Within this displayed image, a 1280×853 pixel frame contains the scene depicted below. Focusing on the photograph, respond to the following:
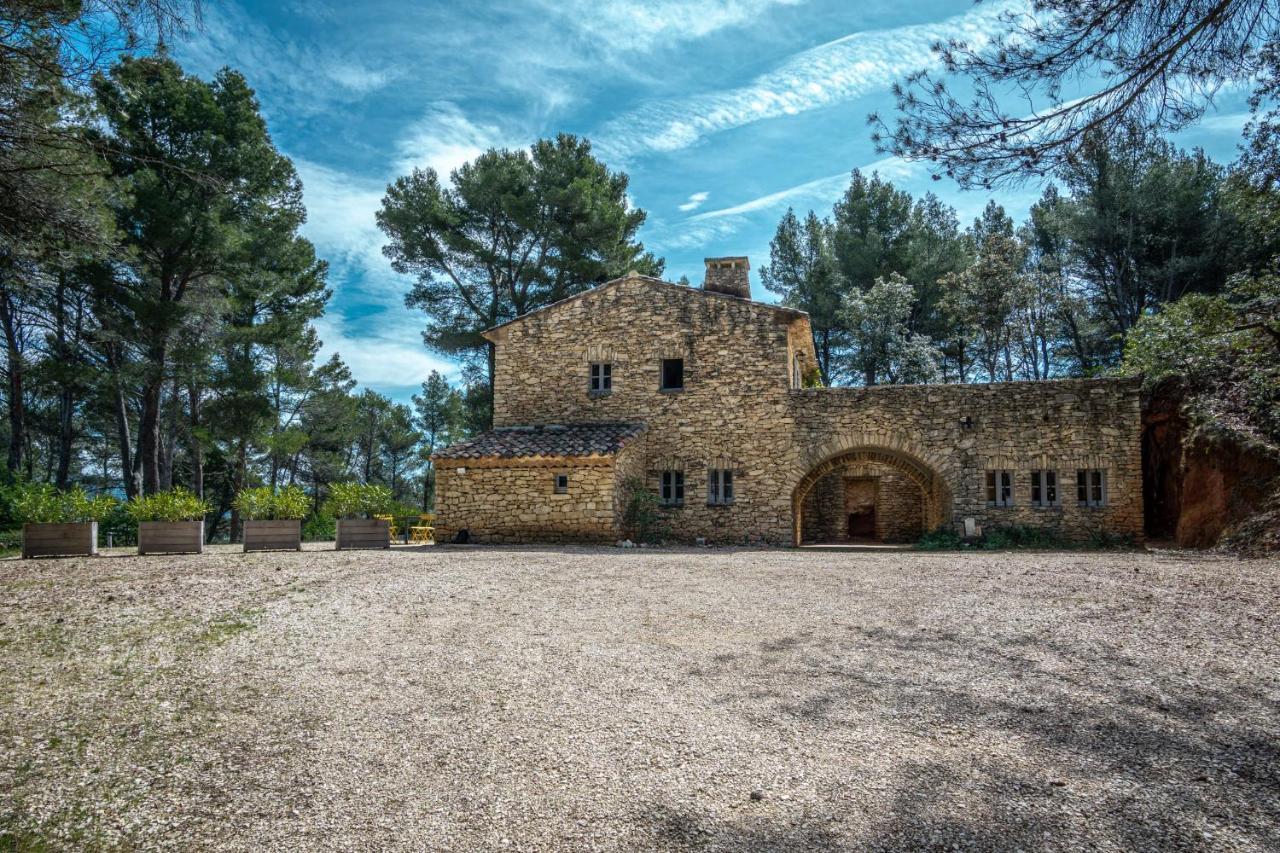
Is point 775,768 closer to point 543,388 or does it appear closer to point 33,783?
point 33,783

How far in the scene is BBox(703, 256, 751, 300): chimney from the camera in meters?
17.6

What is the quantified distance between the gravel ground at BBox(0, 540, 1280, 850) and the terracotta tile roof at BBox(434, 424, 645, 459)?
6588 millimetres

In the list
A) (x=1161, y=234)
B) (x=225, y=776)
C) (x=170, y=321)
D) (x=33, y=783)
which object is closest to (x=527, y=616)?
(x=225, y=776)

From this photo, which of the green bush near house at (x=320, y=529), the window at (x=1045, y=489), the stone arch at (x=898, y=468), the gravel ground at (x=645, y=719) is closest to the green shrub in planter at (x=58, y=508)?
the gravel ground at (x=645, y=719)

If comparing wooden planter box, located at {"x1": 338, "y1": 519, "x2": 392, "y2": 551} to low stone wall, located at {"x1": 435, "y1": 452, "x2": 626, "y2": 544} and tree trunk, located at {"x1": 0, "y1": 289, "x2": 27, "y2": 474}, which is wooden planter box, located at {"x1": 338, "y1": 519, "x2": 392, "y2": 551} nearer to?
low stone wall, located at {"x1": 435, "y1": 452, "x2": 626, "y2": 544}

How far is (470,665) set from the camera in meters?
Answer: 5.18

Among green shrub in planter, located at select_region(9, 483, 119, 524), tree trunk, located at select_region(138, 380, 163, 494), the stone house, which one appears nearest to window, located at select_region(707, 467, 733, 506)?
the stone house

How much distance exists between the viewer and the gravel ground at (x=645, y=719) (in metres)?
3.10

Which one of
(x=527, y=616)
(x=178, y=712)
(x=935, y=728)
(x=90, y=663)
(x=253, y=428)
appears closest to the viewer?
(x=935, y=728)

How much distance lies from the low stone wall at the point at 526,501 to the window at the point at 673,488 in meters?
1.51

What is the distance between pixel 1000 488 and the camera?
14.4m

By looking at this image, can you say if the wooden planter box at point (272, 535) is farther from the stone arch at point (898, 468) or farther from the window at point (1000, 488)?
the window at point (1000, 488)

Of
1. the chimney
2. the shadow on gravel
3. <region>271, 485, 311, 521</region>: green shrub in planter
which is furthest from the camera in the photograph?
the chimney

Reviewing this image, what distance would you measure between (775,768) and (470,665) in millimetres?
2600
